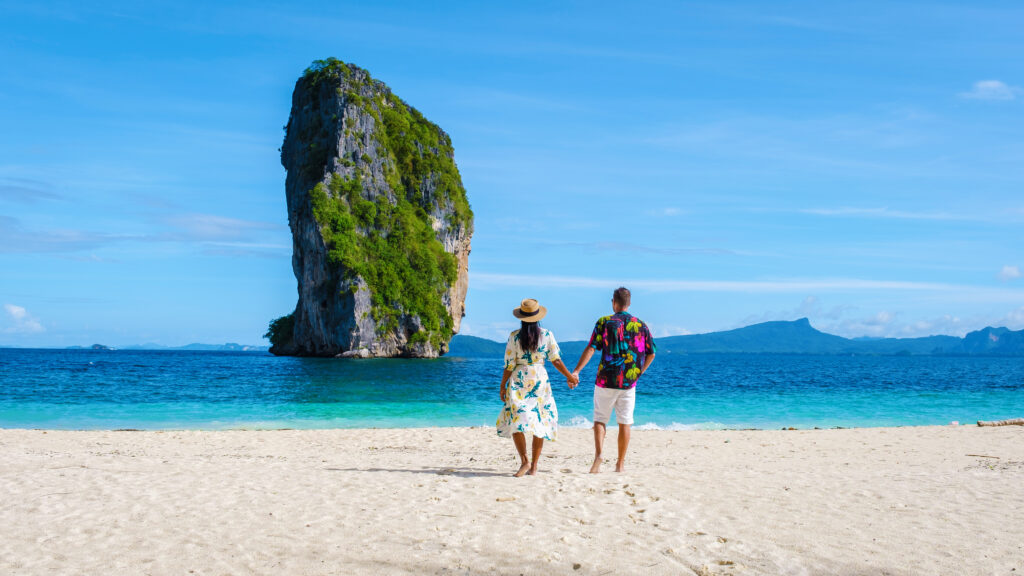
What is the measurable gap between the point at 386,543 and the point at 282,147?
68565mm

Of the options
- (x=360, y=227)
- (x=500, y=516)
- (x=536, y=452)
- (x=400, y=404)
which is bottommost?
(x=400, y=404)

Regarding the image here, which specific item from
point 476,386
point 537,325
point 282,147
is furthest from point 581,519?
point 282,147

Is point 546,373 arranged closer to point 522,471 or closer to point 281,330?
point 522,471

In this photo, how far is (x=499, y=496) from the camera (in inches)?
249

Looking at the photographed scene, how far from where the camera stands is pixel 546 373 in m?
6.79

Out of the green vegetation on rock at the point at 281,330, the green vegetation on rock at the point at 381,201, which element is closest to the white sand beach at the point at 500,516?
the green vegetation on rock at the point at 381,201

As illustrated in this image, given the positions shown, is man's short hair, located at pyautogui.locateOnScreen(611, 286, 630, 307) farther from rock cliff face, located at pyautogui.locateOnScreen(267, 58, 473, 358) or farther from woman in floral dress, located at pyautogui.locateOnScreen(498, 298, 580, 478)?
rock cliff face, located at pyautogui.locateOnScreen(267, 58, 473, 358)

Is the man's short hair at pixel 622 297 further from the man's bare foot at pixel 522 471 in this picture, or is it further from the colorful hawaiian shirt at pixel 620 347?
the man's bare foot at pixel 522 471

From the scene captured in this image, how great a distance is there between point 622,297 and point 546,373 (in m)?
1.20

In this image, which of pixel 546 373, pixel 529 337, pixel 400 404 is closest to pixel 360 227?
pixel 400 404

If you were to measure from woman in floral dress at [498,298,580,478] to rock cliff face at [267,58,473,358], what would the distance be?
52.1 m

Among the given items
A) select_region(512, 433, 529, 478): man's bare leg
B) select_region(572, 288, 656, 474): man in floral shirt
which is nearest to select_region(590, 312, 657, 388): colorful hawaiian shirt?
select_region(572, 288, 656, 474): man in floral shirt

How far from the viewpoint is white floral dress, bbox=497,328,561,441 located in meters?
6.96

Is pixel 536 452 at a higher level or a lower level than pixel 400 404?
higher
